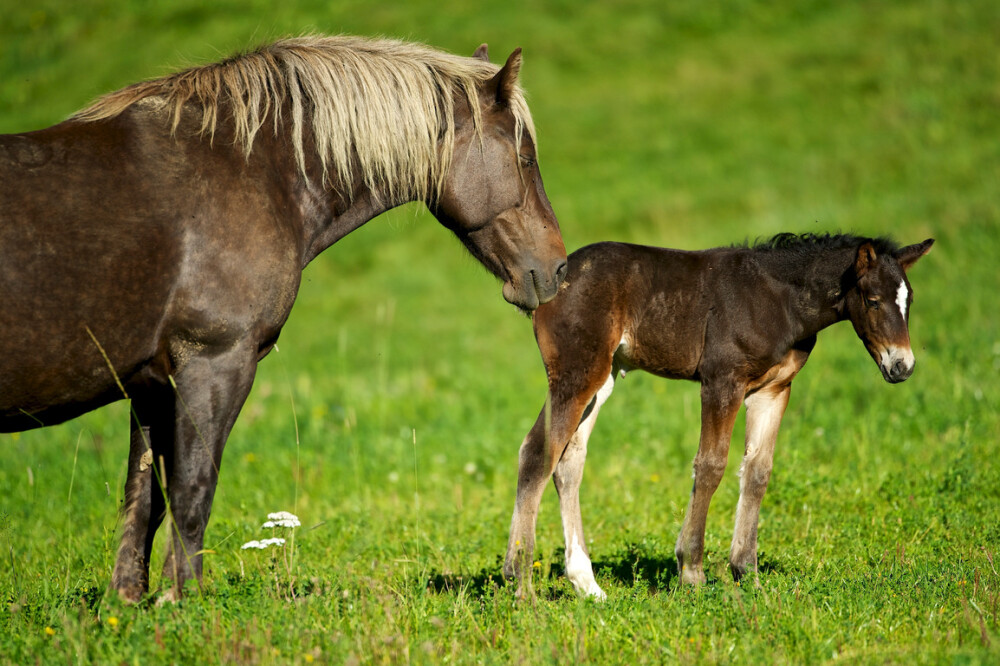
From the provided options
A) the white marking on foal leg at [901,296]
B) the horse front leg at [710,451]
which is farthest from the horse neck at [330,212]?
the white marking on foal leg at [901,296]

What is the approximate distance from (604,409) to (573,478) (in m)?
3.94

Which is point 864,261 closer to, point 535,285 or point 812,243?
point 812,243

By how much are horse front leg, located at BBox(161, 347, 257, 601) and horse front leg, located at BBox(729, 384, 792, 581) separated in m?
2.74

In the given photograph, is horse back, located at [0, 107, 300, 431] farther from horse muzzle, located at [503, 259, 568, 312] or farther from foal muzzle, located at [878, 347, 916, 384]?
foal muzzle, located at [878, 347, 916, 384]

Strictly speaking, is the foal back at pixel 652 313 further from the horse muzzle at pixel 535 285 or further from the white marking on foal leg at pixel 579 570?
the white marking on foal leg at pixel 579 570

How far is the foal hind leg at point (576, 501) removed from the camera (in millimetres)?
4766

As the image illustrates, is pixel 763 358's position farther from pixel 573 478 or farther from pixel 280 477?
pixel 280 477

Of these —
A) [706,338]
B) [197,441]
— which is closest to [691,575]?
[706,338]

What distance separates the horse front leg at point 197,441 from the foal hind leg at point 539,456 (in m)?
1.54

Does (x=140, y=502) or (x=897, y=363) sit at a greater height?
(x=897, y=363)

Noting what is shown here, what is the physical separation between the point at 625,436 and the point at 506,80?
15.0 feet

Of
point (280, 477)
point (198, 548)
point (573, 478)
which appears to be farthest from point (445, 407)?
point (198, 548)

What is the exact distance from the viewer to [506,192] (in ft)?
14.3

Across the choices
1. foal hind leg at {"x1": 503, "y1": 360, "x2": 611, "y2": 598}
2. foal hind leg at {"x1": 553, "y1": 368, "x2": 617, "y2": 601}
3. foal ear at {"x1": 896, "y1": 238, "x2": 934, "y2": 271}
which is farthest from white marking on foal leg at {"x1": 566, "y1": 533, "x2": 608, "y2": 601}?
foal ear at {"x1": 896, "y1": 238, "x2": 934, "y2": 271}
